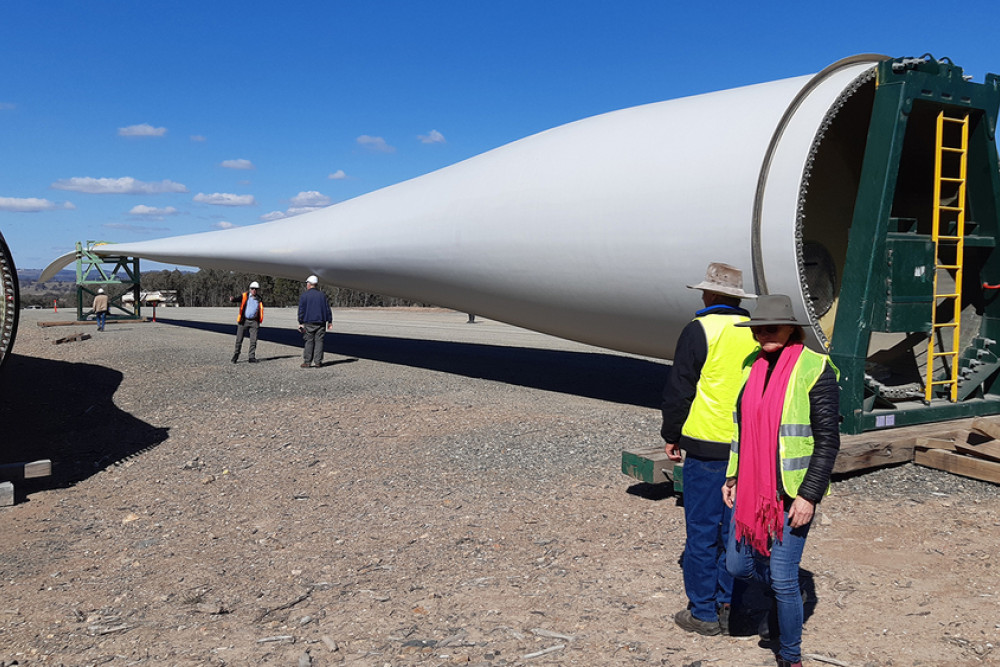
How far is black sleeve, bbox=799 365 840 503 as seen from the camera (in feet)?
9.82

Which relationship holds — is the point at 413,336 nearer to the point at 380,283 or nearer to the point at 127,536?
the point at 380,283

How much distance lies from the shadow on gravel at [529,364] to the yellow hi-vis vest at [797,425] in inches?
261

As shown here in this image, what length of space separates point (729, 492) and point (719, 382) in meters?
0.56

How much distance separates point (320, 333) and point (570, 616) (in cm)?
1022

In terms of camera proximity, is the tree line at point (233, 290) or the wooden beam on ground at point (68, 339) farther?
the tree line at point (233, 290)

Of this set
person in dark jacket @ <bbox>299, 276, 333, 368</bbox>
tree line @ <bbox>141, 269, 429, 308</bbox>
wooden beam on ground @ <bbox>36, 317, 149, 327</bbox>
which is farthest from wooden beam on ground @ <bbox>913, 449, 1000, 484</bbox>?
tree line @ <bbox>141, 269, 429, 308</bbox>

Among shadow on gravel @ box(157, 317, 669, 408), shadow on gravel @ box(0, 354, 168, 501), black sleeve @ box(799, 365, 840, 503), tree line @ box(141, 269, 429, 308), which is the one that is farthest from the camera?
tree line @ box(141, 269, 429, 308)

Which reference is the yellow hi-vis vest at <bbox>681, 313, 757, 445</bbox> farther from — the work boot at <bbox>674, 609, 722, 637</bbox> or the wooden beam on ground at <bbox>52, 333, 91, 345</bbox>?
the wooden beam on ground at <bbox>52, 333, 91, 345</bbox>

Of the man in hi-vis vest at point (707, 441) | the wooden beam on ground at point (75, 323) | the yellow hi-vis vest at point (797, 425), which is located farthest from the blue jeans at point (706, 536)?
the wooden beam on ground at point (75, 323)

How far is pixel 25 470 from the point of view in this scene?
6.09 m

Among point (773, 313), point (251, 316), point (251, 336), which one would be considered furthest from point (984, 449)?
point (251, 316)

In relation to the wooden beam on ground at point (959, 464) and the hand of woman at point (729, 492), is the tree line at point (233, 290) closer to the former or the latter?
the wooden beam on ground at point (959, 464)

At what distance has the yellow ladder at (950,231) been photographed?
21.3ft

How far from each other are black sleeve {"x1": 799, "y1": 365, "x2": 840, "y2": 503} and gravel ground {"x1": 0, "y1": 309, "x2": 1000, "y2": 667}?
3.31 feet
